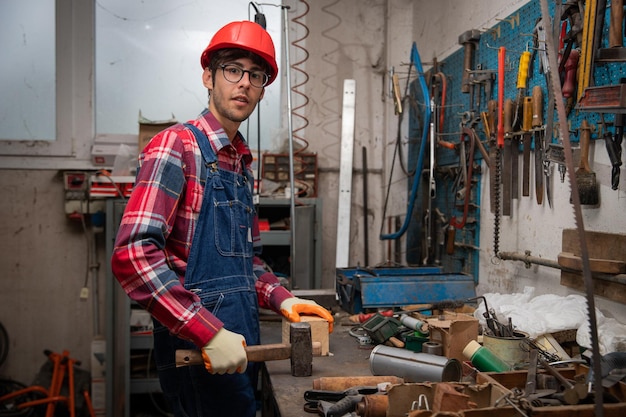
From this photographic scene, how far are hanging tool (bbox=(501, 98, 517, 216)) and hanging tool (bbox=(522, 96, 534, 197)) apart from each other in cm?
7

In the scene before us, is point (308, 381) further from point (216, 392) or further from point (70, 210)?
point (70, 210)

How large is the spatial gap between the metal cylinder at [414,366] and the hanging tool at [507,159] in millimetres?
989

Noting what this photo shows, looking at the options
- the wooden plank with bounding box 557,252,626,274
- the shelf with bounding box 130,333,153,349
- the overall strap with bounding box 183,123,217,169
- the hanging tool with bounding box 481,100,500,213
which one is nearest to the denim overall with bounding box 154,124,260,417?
the overall strap with bounding box 183,123,217,169

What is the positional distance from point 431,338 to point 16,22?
→ 3419mm

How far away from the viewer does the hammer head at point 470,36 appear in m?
2.56

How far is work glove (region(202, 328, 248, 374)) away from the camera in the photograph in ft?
4.34

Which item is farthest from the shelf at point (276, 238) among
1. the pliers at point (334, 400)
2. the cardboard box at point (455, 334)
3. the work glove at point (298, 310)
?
the pliers at point (334, 400)

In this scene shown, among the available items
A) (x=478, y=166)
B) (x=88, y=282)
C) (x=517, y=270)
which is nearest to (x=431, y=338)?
(x=517, y=270)

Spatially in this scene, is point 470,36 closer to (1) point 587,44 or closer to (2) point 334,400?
(1) point 587,44

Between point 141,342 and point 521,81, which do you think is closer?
point 521,81

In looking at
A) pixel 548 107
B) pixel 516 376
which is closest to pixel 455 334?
pixel 516 376

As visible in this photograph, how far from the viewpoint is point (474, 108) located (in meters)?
2.53

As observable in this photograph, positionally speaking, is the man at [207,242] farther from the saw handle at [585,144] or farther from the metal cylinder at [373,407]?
the saw handle at [585,144]

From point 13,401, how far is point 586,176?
134 inches
